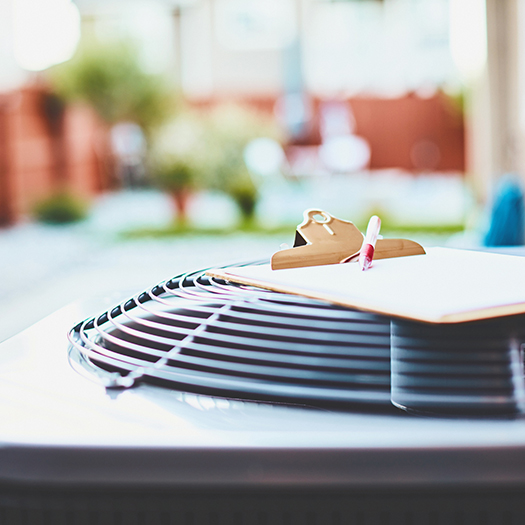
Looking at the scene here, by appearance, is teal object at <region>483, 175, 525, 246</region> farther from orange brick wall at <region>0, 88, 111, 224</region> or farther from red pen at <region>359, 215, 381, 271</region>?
orange brick wall at <region>0, 88, 111, 224</region>

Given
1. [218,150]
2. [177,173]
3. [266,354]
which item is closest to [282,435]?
[266,354]

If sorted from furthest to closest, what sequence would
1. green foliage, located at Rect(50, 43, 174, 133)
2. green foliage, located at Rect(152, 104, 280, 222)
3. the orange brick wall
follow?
green foliage, located at Rect(50, 43, 174, 133) → the orange brick wall → green foliage, located at Rect(152, 104, 280, 222)

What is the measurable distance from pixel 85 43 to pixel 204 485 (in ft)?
31.2

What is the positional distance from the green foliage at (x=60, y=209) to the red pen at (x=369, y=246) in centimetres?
777

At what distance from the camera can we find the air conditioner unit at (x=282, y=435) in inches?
15.0

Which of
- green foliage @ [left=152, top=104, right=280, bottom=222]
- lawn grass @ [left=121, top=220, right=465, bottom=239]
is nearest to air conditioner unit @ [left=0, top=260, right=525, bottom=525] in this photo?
lawn grass @ [left=121, top=220, right=465, bottom=239]

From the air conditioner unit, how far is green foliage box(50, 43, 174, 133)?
908cm

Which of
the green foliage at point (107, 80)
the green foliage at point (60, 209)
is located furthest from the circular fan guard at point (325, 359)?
the green foliage at point (107, 80)

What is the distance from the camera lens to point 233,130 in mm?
7652

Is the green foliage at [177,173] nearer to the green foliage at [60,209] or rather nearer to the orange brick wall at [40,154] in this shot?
the green foliage at [60,209]

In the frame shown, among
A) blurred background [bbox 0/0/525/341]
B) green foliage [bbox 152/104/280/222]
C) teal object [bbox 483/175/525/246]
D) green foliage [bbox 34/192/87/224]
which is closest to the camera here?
teal object [bbox 483/175/525/246]

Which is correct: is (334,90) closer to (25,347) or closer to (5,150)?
(5,150)

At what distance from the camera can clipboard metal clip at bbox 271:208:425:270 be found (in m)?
0.66

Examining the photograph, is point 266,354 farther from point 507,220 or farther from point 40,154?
point 40,154
